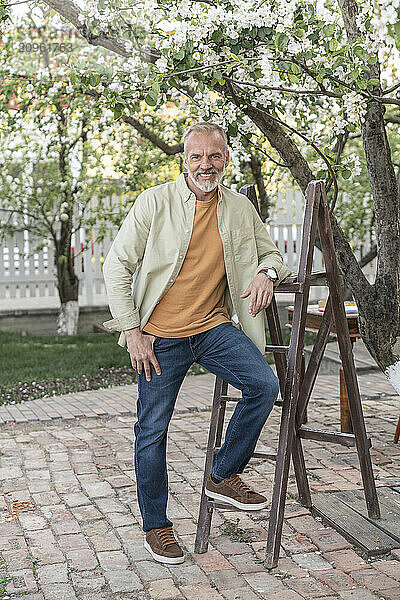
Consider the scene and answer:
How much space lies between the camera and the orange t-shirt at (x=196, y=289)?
3.81m

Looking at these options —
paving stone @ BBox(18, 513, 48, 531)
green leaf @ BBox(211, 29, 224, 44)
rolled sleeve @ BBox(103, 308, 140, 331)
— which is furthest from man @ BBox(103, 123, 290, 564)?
green leaf @ BBox(211, 29, 224, 44)

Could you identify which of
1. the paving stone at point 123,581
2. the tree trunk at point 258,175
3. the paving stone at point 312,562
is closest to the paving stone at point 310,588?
the paving stone at point 312,562

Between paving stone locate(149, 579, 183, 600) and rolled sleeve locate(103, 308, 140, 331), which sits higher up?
rolled sleeve locate(103, 308, 140, 331)

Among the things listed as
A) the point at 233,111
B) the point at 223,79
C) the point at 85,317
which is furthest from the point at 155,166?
the point at 223,79

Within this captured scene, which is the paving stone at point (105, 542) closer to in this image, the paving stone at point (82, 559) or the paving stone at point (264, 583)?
the paving stone at point (82, 559)

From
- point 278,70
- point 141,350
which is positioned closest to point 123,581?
point 141,350

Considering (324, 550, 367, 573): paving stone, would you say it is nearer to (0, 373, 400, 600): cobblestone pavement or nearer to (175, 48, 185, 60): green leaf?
(0, 373, 400, 600): cobblestone pavement

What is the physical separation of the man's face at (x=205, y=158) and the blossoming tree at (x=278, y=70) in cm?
69

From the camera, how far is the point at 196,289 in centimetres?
383

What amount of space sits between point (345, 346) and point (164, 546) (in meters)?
1.40

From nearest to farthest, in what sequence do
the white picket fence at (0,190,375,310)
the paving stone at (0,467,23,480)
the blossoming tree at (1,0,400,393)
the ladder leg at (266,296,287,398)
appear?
the ladder leg at (266,296,287,398)
the blossoming tree at (1,0,400,393)
the paving stone at (0,467,23,480)
the white picket fence at (0,190,375,310)

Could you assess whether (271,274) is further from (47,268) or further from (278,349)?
(47,268)

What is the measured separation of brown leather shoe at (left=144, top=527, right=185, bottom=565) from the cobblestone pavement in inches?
1.8

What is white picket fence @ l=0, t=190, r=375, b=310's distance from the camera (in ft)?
42.6
